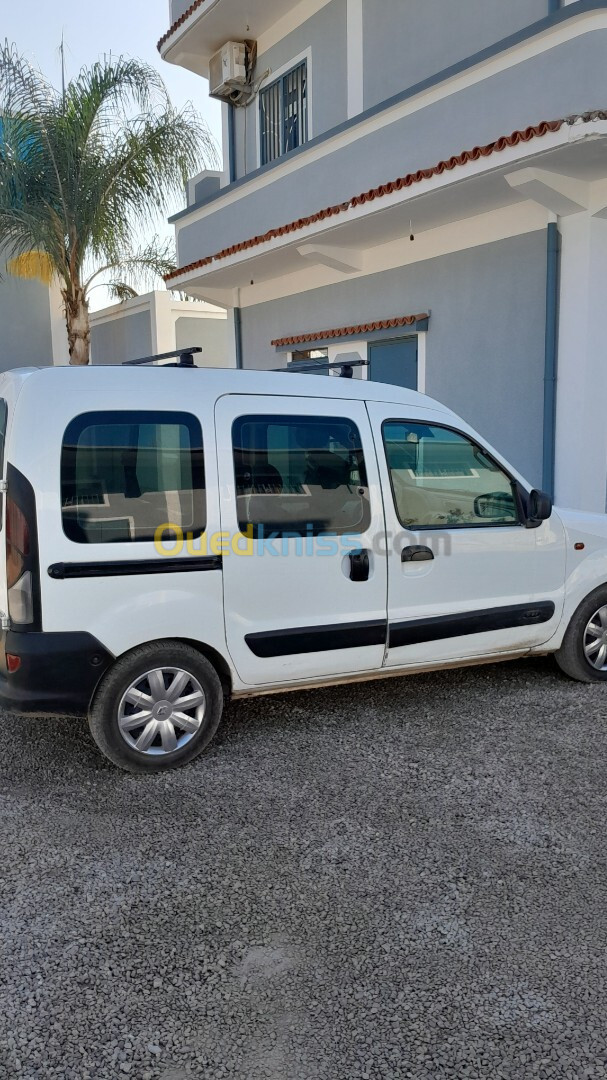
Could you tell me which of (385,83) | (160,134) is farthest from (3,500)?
(160,134)

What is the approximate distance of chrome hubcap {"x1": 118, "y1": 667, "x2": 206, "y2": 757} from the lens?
378 centimetres

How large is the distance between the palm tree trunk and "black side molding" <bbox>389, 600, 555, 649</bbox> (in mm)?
11738

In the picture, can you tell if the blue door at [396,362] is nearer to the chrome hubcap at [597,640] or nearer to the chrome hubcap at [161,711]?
the chrome hubcap at [597,640]

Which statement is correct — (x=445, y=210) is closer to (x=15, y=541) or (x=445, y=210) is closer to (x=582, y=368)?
(x=582, y=368)

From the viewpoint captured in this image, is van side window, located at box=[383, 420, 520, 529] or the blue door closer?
van side window, located at box=[383, 420, 520, 529]

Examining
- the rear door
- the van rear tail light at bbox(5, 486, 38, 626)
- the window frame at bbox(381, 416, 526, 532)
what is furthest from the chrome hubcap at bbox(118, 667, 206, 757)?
the window frame at bbox(381, 416, 526, 532)

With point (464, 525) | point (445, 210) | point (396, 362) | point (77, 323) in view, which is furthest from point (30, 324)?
point (464, 525)

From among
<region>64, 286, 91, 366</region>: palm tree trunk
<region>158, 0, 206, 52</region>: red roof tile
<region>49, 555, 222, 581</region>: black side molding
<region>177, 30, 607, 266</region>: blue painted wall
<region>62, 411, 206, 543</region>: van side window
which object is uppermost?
<region>158, 0, 206, 52</region>: red roof tile

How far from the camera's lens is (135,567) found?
3.71 meters

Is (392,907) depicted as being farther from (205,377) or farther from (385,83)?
(385,83)

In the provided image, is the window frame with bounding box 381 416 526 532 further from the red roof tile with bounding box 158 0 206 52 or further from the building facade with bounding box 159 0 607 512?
the red roof tile with bounding box 158 0 206 52

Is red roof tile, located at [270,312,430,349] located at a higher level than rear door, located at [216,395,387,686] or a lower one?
higher

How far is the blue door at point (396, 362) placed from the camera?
9.32 m

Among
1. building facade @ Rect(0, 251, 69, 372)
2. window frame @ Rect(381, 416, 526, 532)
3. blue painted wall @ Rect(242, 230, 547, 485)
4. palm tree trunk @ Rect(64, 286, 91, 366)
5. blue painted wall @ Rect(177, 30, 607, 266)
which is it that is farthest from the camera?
building facade @ Rect(0, 251, 69, 372)
